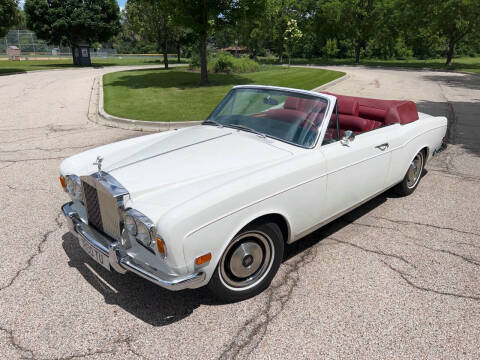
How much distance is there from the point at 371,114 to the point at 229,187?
3.00 m

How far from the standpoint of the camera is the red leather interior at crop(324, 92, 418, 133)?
462cm

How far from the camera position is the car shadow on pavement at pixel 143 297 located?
9.80 ft

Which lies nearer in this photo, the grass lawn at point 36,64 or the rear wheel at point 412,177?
the rear wheel at point 412,177

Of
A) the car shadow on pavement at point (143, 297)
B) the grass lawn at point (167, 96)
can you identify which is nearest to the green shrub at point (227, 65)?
the grass lawn at point (167, 96)

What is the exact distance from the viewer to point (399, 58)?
55.0 m

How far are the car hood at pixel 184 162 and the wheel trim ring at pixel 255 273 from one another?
48cm

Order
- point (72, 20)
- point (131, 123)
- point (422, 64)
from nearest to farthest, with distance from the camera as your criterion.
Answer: point (131, 123) → point (72, 20) → point (422, 64)

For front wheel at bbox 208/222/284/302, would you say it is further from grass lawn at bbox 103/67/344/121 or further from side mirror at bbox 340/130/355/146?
grass lawn at bbox 103/67/344/121

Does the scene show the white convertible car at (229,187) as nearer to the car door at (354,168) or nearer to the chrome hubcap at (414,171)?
the car door at (354,168)

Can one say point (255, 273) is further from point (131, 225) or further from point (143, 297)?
point (131, 225)

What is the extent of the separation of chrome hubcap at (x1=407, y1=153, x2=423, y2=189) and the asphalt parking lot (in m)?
0.22

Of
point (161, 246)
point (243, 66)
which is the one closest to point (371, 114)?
point (161, 246)

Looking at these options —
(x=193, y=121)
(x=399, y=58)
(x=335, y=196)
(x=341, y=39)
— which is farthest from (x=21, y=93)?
(x=399, y=58)

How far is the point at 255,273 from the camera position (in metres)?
3.18
